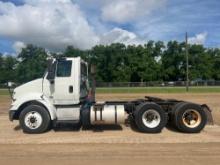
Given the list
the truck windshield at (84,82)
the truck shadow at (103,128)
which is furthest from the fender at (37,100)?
the truck shadow at (103,128)

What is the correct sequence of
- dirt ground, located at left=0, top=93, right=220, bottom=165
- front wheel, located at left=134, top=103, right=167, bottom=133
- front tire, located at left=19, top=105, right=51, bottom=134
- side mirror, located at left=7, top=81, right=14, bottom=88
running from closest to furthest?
dirt ground, located at left=0, top=93, right=220, bottom=165 → front wheel, located at left=134, top=103, right=167, bottom=133 → front tire, located at left=19, top=105, right=51, bottom=134 → side mirror, located at left=7, top=81, right=14, bottom=88

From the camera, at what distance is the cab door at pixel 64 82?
13.0 meters

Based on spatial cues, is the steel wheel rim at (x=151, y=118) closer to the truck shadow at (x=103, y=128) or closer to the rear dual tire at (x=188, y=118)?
the rear dual tire at (x=188, y=118)

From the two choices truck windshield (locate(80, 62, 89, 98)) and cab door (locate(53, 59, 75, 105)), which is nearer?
cab door (locate(53, 59, 75, 105))

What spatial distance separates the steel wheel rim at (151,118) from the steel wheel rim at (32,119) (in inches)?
137

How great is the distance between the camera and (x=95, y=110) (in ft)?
42.5

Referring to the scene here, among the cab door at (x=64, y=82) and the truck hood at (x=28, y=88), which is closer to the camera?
the cab door at (x=64, y=82)

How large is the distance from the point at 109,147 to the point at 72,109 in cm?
314

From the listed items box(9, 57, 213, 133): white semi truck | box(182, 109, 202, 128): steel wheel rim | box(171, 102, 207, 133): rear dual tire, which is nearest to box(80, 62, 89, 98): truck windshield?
box(9, 57, 213, 133): white semi truck

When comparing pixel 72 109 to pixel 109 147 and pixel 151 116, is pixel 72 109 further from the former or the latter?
pixel 109 147

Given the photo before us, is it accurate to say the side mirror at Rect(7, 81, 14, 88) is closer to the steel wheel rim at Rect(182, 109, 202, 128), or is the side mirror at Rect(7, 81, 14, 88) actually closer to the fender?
the fender

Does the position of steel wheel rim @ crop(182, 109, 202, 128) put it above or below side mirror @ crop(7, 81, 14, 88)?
below

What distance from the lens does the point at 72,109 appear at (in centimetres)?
1323

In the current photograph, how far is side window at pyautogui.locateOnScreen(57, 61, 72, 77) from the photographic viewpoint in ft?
42.9
